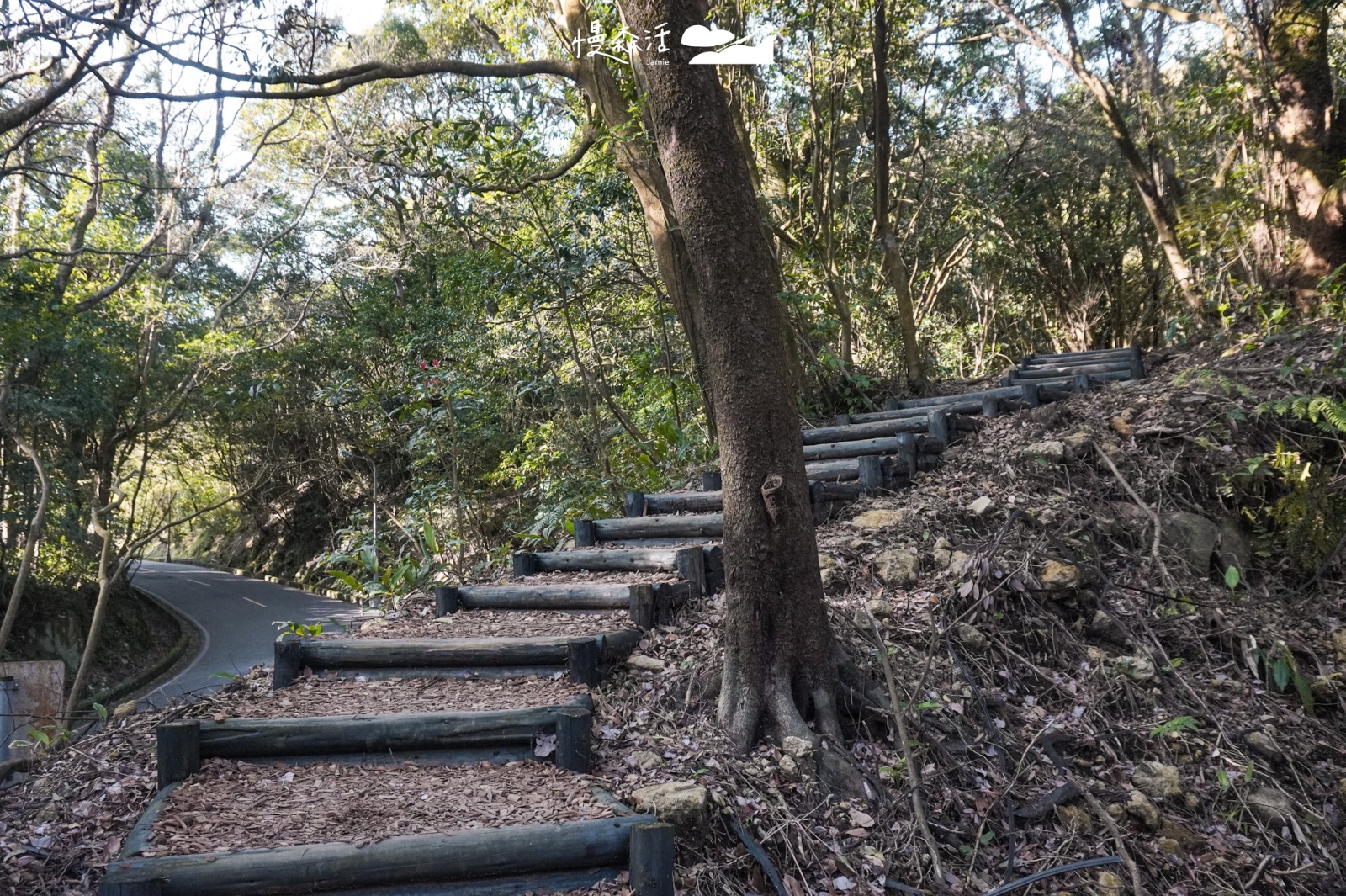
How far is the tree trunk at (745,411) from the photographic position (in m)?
3.72

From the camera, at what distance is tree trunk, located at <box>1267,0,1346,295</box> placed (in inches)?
283

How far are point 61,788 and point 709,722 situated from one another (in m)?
2.63

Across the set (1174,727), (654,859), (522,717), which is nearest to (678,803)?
(654,859)

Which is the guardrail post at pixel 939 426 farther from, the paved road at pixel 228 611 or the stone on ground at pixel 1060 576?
the paved road at pixel 228 611

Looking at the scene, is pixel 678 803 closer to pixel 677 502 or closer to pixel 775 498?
pixel 775 498

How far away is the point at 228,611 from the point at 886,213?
699 inches

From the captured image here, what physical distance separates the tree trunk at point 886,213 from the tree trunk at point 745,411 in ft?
18.1

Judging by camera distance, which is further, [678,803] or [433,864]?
[678,803]

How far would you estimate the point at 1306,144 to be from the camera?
738cm

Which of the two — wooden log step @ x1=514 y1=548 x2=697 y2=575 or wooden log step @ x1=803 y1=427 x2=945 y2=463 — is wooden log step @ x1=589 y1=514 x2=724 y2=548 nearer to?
wooden log step @ x1=514 y1=548 x2=697 y2=575

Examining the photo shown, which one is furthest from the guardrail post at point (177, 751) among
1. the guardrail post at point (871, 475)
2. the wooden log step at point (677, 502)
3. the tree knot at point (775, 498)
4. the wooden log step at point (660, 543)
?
the guardrail post at point (871, 475)

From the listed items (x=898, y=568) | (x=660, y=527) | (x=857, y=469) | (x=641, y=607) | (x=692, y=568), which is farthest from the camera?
(x=857, y=469)

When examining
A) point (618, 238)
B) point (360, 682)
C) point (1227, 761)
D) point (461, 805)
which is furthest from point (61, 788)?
point (618, 238)

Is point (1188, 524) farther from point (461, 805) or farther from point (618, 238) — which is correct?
point (618, 238)
